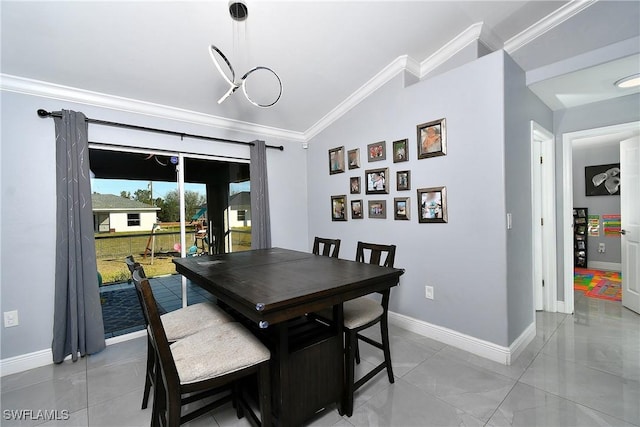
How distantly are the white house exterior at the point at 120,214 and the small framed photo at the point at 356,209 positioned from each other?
226 cm

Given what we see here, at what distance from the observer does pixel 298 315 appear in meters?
1.32

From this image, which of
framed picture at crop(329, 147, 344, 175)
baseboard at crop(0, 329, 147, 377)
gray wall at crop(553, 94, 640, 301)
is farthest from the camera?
framed picture at crop(329, 147, 344, 175)

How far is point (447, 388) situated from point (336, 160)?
8.86 feet

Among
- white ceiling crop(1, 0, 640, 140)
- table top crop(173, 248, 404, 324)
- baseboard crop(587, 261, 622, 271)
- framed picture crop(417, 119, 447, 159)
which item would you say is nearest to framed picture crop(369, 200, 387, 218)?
framed picture crop(417, 119, 447, 159)

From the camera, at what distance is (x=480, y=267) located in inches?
92.9

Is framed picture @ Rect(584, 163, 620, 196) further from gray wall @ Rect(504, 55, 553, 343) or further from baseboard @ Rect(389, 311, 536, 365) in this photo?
baseboard @ Rect(389, 311, 536, 365)

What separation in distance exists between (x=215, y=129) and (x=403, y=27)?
233 centimetres

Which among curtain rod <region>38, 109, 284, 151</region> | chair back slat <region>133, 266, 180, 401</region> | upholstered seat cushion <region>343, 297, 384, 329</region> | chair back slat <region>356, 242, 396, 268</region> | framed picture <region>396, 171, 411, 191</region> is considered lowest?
upholstered seat cushion <region>343, 297, 384, 329</region>

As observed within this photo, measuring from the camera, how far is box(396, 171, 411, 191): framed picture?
2.83m

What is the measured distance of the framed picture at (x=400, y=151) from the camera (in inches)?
112

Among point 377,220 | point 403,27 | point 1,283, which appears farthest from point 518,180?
point 1,283

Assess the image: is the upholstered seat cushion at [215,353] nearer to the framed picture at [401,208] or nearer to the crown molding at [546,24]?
the framed picture at [401,208]

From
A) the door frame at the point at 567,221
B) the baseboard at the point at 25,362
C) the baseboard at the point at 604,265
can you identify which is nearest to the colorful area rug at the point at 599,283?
the baseboard at the point at 604,265

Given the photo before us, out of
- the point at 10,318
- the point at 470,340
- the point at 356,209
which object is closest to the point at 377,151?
the point at 356,209
